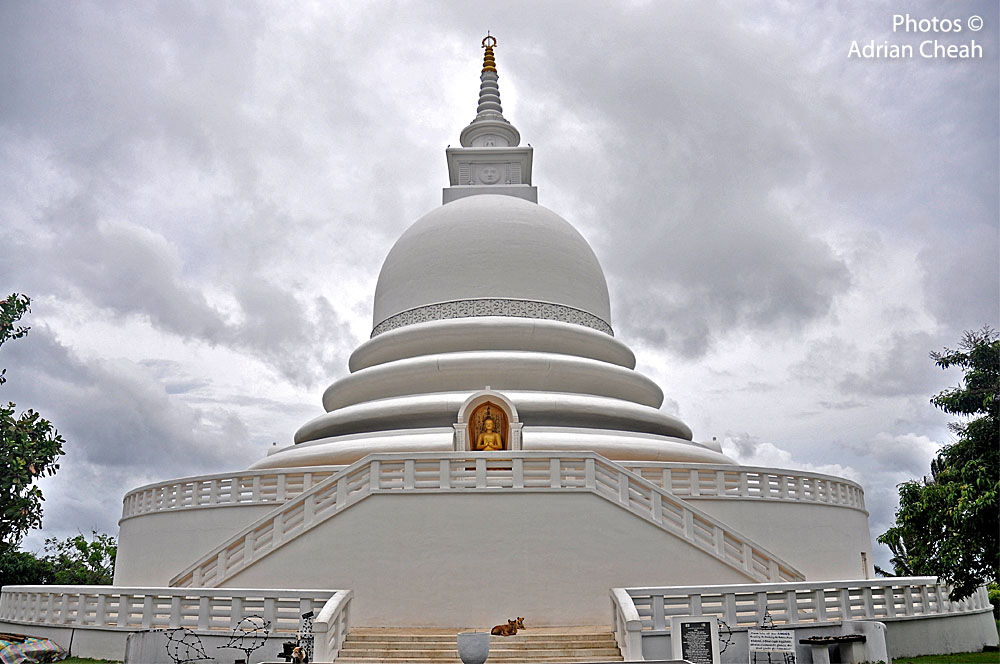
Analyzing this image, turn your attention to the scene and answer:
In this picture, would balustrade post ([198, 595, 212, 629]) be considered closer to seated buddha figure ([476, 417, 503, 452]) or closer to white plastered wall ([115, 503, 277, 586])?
white plastered wall ([115, 503, 277, 586])

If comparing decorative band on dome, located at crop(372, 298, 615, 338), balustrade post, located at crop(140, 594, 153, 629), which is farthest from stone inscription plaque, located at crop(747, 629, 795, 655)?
decorative band on dome, located at crop(372, 298, 615, 338)

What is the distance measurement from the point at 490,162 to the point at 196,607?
868 inches

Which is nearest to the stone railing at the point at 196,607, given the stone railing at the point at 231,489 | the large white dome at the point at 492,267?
the stone railing at the point at 231,489

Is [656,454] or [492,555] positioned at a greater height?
[656,454]

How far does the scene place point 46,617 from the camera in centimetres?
1438

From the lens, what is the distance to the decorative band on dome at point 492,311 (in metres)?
23.1

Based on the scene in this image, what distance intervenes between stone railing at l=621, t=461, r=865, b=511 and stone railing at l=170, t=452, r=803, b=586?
1963 millimetres

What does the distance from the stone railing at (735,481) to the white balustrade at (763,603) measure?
4381 mm

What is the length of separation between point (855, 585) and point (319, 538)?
29.5 ft

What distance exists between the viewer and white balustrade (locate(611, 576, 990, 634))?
1152 centimetres

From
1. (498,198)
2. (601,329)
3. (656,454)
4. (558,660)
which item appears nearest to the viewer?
(558,660)

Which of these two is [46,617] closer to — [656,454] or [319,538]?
[319,538]

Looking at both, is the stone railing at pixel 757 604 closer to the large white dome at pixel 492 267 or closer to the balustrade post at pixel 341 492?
the balustrade post at pixel 341 492

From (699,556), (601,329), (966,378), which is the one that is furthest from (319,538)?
(601,329)
